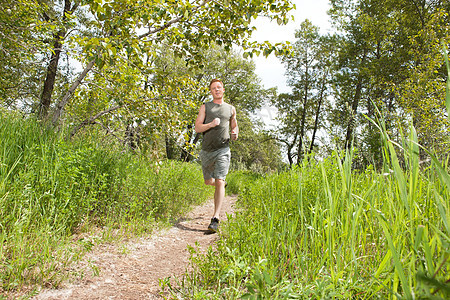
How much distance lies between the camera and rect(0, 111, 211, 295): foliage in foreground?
2252 millimetres

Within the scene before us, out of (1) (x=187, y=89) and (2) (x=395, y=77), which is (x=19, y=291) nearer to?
(1) (x=187, y=89)

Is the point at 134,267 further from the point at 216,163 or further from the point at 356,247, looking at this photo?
the point at 216,163

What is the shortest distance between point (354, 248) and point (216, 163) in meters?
3.42

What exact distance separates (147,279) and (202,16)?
147 inches

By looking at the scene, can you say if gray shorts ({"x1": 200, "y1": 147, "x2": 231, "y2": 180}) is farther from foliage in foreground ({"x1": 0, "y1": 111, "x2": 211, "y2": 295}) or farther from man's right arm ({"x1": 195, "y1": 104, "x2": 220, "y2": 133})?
foliage in foreground ({"x1": 0, "y1": 111, "x2": 211, "y2": 295})

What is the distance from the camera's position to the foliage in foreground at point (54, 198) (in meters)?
2.25

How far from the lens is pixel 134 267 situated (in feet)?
9.60

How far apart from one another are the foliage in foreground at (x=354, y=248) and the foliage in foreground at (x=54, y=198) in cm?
127

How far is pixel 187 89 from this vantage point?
4.92 meters

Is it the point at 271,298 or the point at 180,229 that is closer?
the point at 271,298

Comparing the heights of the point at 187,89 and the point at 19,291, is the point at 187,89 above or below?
above

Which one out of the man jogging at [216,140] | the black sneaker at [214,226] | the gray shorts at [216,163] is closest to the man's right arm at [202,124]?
the man jogging at [216,140]

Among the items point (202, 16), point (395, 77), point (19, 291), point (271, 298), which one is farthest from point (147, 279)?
point (395, 77)

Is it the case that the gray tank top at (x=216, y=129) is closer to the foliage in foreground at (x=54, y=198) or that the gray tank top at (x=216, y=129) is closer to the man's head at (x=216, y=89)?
the man's head at (x=216, y=89)
